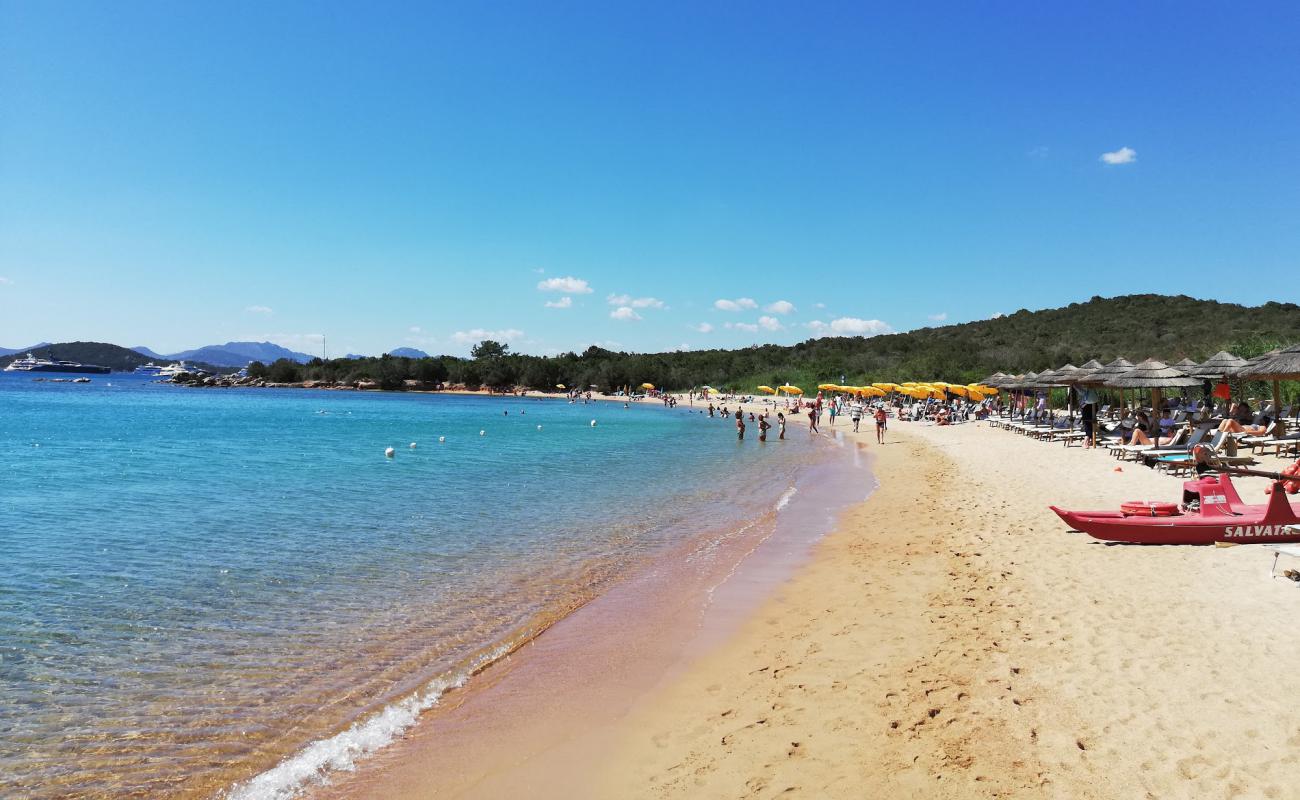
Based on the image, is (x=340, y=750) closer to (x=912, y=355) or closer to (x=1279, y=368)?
(x=1279, y=368)

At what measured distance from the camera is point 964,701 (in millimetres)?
4551

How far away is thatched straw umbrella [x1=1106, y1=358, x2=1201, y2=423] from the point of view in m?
18.2

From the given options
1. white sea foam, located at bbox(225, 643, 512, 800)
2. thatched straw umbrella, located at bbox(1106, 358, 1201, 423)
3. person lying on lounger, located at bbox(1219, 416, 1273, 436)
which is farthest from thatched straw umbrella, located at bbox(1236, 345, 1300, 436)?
white sea foam, located at bbox(225, 643, 512, 800)

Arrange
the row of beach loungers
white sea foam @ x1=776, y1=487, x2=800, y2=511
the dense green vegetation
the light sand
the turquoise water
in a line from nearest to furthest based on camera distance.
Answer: the light sand
the turquoise water
the row of beach loungers
white sea foam @ x1=776, y1=487, x2=800, y2=511
the dense green vegetation

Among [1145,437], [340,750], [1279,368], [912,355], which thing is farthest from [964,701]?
[912,355]

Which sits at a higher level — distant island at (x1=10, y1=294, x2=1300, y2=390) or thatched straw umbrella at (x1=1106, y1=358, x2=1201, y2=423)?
distant island at (x1=10, y1=294, x2=1300, y2=390)

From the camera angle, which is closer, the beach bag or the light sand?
the light sand

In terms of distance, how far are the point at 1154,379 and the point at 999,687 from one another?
691 inches

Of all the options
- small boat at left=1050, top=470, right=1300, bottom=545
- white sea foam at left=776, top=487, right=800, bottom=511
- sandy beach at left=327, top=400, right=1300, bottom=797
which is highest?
small boat at left=1050, top=470, right=1300, bottom=545

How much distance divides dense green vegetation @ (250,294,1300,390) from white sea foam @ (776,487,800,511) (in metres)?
26.6

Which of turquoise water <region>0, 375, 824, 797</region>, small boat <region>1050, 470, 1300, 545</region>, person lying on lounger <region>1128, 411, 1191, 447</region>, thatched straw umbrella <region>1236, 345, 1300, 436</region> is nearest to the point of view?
turquoise water <region>0, 375, 824, 797</region>

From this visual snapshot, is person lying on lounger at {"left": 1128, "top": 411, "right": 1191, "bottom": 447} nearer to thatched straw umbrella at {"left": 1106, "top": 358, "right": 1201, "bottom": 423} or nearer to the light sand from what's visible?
thatched straw umbrella at {"left": 1106, "top": 358, "right": 1201, "bottom": 423}

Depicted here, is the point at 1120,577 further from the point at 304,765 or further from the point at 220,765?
the point at 220,765

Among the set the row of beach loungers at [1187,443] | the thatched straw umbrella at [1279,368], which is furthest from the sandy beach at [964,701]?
the thatched straw umbrella at [1279,368]
